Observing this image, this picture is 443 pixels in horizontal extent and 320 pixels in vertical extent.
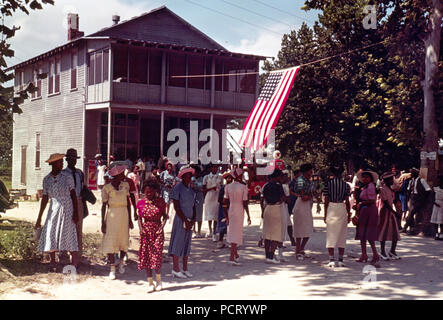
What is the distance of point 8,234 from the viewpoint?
10977 millimetres

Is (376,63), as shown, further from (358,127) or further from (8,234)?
(8,234)

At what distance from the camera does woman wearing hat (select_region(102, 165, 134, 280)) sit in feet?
26.4

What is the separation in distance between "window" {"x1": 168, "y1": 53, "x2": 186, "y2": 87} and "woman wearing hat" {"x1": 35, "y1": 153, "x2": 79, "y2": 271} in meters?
18.3

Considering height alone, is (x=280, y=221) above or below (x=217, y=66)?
below

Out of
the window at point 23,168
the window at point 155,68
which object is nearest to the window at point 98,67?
the window at point 155,68

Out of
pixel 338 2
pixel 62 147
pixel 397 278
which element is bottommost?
pixel 397 278

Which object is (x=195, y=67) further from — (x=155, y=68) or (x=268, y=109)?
(x=268, y=109)

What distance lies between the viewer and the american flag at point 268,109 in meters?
14.2

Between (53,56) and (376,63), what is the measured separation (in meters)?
17.3

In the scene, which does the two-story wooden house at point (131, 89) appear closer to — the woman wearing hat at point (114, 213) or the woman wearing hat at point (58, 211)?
the woman wearing hat at point (58, 211)

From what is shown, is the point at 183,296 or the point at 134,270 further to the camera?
the point at 134,270

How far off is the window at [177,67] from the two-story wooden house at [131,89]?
2.0 inches

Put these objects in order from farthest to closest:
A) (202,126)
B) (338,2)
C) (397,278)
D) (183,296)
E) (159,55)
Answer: (202,126)
(159,55)
(338,2)
(397,278)
(183,296)

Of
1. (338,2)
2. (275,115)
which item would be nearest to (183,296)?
(275,115)
